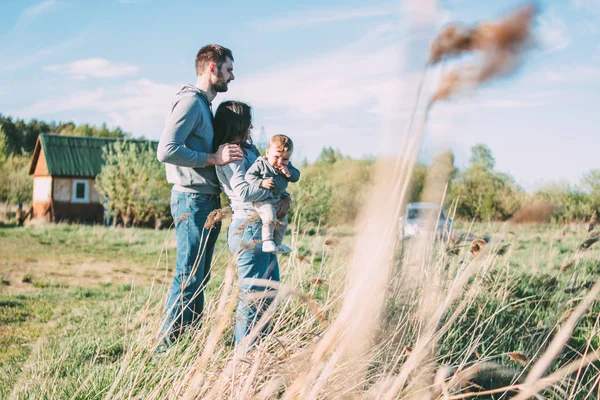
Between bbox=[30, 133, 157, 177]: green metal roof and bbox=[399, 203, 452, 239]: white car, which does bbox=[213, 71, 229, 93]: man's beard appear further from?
bbox=[30, 133, 157, 177]: green metal roof

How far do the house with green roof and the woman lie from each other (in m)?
27.7

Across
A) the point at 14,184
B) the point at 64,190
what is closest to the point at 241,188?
the point at 64,190

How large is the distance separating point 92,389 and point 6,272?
265 inches

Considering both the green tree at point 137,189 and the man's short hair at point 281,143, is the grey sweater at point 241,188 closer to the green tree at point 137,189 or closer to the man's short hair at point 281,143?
the man's short hair at point 281,143

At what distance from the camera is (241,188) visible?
3.29 meters

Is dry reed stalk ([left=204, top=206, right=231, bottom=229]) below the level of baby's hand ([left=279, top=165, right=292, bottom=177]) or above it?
below

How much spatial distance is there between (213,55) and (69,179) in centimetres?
2918

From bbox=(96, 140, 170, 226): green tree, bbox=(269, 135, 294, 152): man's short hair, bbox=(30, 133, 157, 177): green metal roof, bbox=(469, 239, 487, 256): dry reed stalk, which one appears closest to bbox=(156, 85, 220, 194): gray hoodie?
bbox=(269, 135, 294, 152): man's short hair

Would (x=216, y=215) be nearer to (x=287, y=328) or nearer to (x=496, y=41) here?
(x=287, y=328)

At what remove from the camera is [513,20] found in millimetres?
794

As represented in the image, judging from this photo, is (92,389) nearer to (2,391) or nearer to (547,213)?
(2,391)

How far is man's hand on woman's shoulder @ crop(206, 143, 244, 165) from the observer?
336cm

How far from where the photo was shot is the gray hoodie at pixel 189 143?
335 cm

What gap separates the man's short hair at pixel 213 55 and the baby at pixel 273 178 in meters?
0.61
